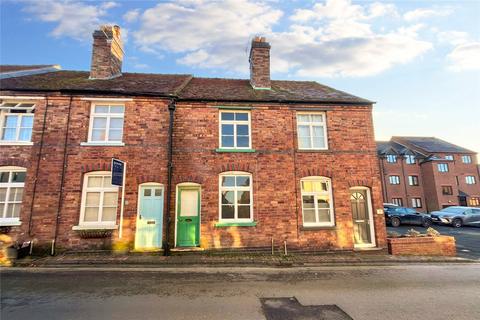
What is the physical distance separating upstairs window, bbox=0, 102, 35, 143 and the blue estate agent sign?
4.26m

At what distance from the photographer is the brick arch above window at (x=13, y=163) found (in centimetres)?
923

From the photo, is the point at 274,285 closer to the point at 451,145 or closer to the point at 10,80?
the point at 10,80

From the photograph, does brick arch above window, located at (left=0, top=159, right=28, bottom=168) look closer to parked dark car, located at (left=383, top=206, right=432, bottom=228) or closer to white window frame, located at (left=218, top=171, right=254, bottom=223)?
white window frame, located at (left=218, top=171, right=254, bottom=223)

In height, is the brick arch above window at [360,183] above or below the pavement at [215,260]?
above

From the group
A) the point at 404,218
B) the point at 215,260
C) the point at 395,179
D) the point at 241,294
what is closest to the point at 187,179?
the point at 215,260

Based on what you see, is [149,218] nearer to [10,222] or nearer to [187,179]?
[187,179]

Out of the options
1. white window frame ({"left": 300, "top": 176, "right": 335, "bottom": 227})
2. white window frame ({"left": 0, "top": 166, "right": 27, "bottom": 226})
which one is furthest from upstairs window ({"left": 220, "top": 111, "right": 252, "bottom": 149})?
white window frame ({"left": 0, "top": 166, "right": 27, "bottom": 226})

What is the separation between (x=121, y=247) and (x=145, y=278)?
3071mm

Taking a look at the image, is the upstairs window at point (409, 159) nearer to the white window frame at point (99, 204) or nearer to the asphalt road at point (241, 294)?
the asphalt road at point (241, 294)

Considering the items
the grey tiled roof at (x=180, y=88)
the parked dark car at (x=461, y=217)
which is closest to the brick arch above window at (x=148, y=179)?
the grey tiled roof at (x=180, y=88)

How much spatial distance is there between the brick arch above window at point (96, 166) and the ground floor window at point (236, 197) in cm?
460

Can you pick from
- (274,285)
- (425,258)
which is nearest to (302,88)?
(425,258)

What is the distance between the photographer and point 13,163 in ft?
30.5

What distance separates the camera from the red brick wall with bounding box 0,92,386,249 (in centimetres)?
927
